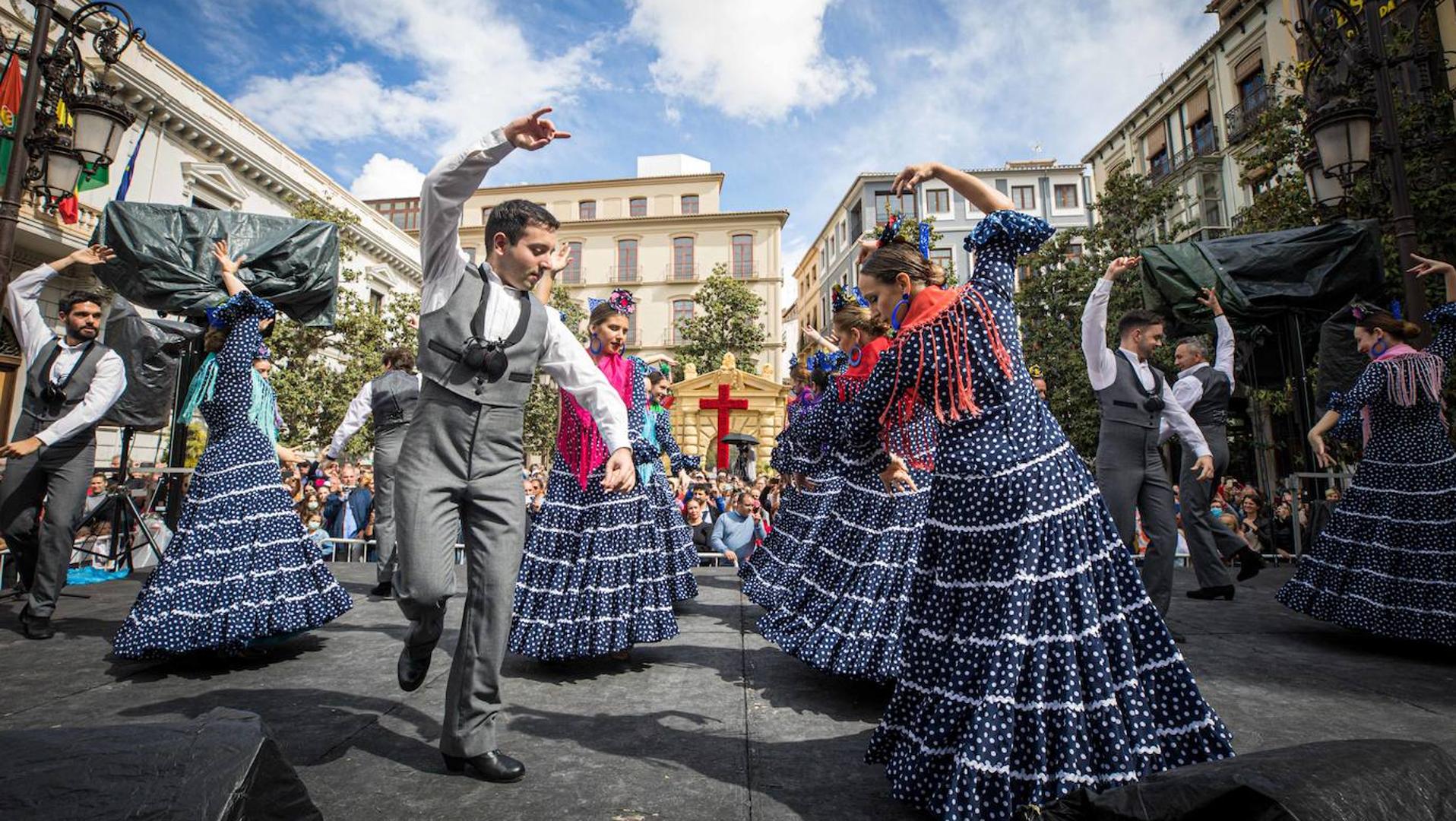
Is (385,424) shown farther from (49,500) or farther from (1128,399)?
(1128,399)

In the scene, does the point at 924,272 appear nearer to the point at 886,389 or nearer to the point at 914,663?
the point at 886,389

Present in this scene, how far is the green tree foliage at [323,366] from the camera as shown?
18.2m

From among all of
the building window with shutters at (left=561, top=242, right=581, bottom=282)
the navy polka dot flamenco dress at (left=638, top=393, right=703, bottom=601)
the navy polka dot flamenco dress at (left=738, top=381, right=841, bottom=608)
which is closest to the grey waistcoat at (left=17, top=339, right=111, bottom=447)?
the navy polka dot flamenco dress at (left=638, top=393, right=703, bottom=601)

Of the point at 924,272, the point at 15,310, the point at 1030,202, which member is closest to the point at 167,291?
the point at 15,310

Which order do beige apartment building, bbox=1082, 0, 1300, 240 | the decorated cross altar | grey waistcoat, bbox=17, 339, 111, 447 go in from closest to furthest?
grey waistcoat, bbox=17, 339, 111, 447
beige apartment building, bbox=1082, 0, 1300, 240
the decorated cross altar

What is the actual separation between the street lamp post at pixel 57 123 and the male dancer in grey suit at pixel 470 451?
15.9 feet

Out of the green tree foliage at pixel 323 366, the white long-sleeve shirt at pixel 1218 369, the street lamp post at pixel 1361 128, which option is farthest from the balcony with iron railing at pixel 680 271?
the white long-sleeve shirt at pixel 1218 369

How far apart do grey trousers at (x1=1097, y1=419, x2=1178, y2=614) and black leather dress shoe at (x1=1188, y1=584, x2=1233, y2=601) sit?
1690 mm

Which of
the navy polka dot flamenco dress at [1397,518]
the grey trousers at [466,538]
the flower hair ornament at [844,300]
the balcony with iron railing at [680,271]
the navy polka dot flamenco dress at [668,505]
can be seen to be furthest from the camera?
the balcony with iron railing at [680,271]

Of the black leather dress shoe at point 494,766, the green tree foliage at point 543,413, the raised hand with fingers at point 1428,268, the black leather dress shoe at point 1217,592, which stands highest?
the green tree foliage at point 543,413

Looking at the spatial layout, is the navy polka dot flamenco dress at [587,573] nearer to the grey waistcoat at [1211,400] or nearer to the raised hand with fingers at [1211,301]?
the grey waistcoat at [1211,400]

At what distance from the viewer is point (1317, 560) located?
4988 mm

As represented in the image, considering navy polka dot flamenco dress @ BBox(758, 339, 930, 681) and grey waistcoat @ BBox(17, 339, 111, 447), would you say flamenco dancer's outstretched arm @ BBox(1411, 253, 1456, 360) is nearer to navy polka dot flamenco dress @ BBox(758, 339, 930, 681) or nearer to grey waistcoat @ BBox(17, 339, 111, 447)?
navy polka dot flamenco dress @ BBox(758, 339, 930, 681)

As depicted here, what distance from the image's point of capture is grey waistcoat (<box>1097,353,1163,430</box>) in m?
4.77
